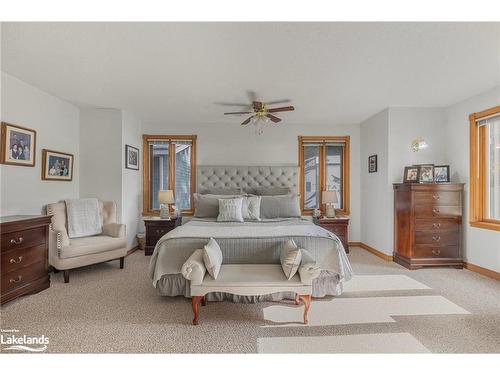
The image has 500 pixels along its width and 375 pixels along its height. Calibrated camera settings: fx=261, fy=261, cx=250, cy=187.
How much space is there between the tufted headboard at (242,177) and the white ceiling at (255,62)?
1495mm

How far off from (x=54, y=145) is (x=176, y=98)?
2099 millimetres

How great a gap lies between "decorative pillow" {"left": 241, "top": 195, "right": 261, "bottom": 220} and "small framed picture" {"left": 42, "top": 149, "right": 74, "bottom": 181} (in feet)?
9.89

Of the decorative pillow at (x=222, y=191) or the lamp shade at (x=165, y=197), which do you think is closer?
the lamp shade at (x=165, y=197)

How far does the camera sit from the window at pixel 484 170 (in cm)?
376

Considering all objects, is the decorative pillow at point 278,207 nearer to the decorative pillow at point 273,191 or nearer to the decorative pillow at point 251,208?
the decorative pillow at point 251,208

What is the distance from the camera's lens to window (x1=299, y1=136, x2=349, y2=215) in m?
5.66

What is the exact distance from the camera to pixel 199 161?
5590mm

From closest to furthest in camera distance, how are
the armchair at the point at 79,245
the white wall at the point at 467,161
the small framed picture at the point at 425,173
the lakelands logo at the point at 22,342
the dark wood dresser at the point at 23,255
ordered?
1. the lakelands logo at the point at 22,342
2. the dark wood dresser at the point at 23,255
3. the armchair at the point at 79,245
4. the white wall at the point at 467,161
5. the small framed picture at the point at 425,173

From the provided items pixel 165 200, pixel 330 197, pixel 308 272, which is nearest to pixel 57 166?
pixel 165 200

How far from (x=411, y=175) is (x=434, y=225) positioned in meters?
0.86

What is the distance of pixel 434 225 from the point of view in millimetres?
4129

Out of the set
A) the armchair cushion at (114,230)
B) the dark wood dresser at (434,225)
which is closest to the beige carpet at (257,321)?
the dark wood dresser at (434,225)

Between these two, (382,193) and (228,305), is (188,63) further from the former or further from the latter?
(382,193)

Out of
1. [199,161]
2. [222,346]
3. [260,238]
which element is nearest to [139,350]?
[222,346]
